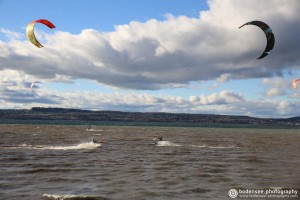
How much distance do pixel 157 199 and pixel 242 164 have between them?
779 inches

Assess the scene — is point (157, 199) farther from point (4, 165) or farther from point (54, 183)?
point (4, 165)

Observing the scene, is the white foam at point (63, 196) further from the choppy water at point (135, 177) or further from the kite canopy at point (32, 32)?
the kite canopy at point (32, 32)

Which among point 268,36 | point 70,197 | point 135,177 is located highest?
point 268,36

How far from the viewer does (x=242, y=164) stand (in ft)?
131

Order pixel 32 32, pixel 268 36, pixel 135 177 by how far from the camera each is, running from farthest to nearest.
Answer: pixel 32 32, pixel 268 36, pixel 135 177

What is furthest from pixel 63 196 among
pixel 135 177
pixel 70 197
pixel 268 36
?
pixel 268 36

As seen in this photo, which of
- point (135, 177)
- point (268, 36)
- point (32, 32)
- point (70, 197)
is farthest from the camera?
point (32, 32)

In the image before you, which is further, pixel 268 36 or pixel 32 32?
pixel 32 32

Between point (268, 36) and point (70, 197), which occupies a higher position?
point (268, 36)

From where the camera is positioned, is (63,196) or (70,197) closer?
(70,197)

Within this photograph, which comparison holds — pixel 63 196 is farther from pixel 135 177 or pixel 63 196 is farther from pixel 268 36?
pixel 268 36

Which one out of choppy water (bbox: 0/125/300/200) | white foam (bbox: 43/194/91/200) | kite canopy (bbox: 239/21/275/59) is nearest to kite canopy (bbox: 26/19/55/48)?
choppy water (bbox: 0/125/300/200)

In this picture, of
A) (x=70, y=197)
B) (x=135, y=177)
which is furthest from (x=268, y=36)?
(x=70, y=197)

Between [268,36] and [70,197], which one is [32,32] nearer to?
[70,197]
